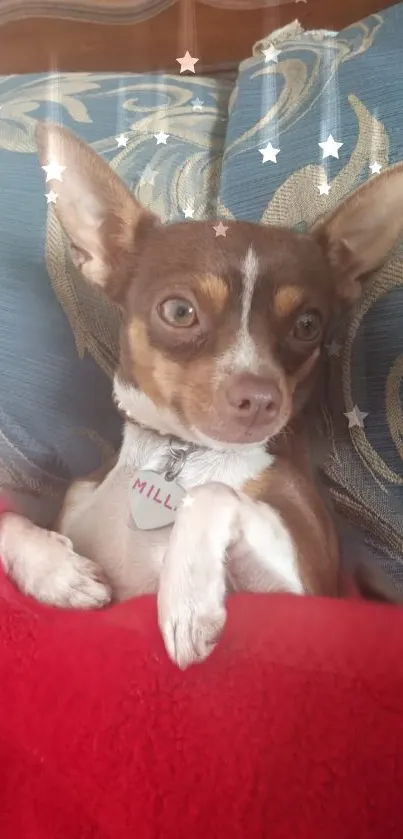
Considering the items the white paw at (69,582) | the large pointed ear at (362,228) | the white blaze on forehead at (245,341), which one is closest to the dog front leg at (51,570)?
the white paw at (69,582)

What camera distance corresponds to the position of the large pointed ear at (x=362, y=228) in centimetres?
66

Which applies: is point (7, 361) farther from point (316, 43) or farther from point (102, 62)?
point (316, 43)

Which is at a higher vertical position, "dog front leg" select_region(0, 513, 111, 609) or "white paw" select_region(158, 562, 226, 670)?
"white paw" select_region(158, 562, 226, 670)

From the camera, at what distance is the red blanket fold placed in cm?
53

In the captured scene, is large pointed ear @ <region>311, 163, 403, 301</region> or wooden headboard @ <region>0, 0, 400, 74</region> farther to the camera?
wooden headboard @ <region>0, 0, 400, 74</region>

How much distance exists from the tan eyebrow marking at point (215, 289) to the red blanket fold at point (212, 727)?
0.22m

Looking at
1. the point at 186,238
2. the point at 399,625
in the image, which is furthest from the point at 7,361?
the point at 399,625

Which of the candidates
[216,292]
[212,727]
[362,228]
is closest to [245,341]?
[216,292]

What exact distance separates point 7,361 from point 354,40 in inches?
17.7
